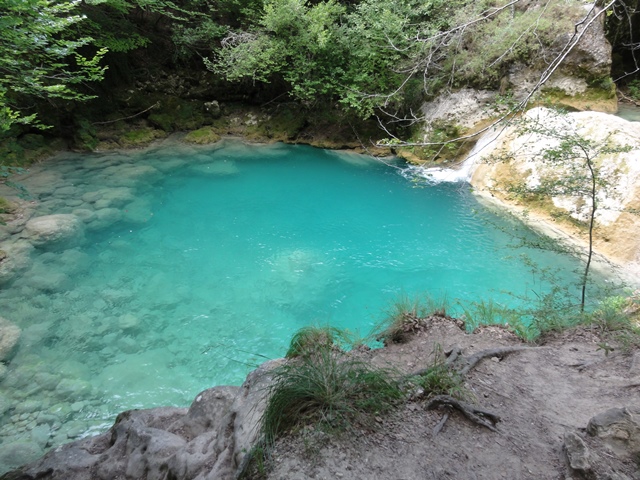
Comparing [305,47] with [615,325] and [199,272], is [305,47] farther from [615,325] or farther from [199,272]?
[615,325]

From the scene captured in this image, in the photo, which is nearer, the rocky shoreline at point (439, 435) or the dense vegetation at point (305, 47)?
the rocky shoreline at point (439, 435)

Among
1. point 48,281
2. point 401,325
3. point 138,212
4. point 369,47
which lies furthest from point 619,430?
point 369,47

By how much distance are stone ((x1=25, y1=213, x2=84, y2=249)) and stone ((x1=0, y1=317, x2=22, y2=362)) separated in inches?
71.9

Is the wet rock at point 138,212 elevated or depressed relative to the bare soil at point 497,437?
depressed

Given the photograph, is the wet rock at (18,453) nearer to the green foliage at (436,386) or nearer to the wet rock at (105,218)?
the green foliage at (436,386)

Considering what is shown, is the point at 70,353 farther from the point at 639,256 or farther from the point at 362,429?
the point at 639,256

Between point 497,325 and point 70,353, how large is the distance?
5.08 metres

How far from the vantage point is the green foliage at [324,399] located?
7.07 feet

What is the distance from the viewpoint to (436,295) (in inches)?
227

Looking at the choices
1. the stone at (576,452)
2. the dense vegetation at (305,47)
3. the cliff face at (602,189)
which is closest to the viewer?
the stone at (576,452)

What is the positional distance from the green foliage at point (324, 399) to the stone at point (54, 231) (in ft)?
18.9

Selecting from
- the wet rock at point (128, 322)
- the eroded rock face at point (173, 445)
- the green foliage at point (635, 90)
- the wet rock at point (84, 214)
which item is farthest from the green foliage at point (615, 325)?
the green foliage at point (635, 90)

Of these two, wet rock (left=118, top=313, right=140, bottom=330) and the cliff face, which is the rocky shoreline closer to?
wet rock (left=118, top=313, right=140, bottom=330)

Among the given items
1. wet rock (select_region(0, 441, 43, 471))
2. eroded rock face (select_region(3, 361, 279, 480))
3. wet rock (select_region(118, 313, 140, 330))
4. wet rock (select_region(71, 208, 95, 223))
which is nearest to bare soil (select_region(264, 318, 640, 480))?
eroded rock face (select_region(3, 361, 279, 480))
